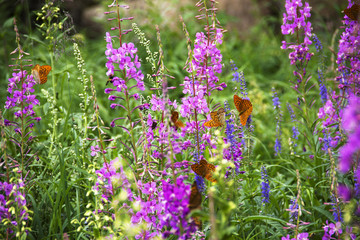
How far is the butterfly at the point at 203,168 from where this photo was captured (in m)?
2.10

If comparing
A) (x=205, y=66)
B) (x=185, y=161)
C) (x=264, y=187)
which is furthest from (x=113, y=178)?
(x=264, y=187)

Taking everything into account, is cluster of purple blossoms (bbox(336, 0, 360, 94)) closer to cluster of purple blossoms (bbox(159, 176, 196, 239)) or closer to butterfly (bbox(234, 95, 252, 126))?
butterfly (bbox(234, 95, 252, 126))

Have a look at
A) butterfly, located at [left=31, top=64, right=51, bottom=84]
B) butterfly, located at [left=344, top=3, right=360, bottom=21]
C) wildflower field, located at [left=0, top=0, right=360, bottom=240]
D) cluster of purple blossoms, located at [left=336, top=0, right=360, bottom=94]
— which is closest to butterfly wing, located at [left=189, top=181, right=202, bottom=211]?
wildflower field, located at [left=0, top=0, right=360, bottom=240]

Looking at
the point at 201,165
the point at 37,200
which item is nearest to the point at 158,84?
the point at 201,165

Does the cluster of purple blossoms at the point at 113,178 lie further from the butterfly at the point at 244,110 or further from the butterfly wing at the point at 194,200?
the butterfly at the point at 244,110

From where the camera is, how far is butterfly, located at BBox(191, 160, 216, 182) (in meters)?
2.10

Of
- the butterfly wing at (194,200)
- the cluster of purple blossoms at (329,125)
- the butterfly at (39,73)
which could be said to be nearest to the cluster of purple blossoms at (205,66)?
the butterfly wing at (194,200)

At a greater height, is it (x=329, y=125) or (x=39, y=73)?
(x=39, y=73)

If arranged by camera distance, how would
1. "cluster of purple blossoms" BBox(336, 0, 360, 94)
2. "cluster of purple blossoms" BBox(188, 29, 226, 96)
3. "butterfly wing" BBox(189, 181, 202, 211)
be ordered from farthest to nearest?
"cluster of purple blossoms" BBox(336, 0, 360, 94) < "cluster of purple blossoms" BBox(188, 29, 226, 96) < "butterfly wing" BBox(189, 181, 202, 211)

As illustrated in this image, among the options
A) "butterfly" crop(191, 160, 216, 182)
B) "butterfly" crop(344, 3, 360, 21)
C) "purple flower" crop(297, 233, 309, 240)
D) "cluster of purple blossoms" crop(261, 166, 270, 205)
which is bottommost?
"purple flower" crop(297, 233, 309, 240)

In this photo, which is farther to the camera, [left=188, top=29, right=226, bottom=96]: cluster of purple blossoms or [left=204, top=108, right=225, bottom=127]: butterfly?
[left=188, top=29, right=226, bottom=96]: cluster of purple blossoms

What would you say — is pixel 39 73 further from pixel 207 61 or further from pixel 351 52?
pixel 351 52

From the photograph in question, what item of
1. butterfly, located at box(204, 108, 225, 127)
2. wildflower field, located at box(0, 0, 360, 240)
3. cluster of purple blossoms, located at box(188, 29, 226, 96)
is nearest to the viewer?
wildflower field, located at box(0, 0, 360, 240)

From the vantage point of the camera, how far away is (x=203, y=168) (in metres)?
2.12
